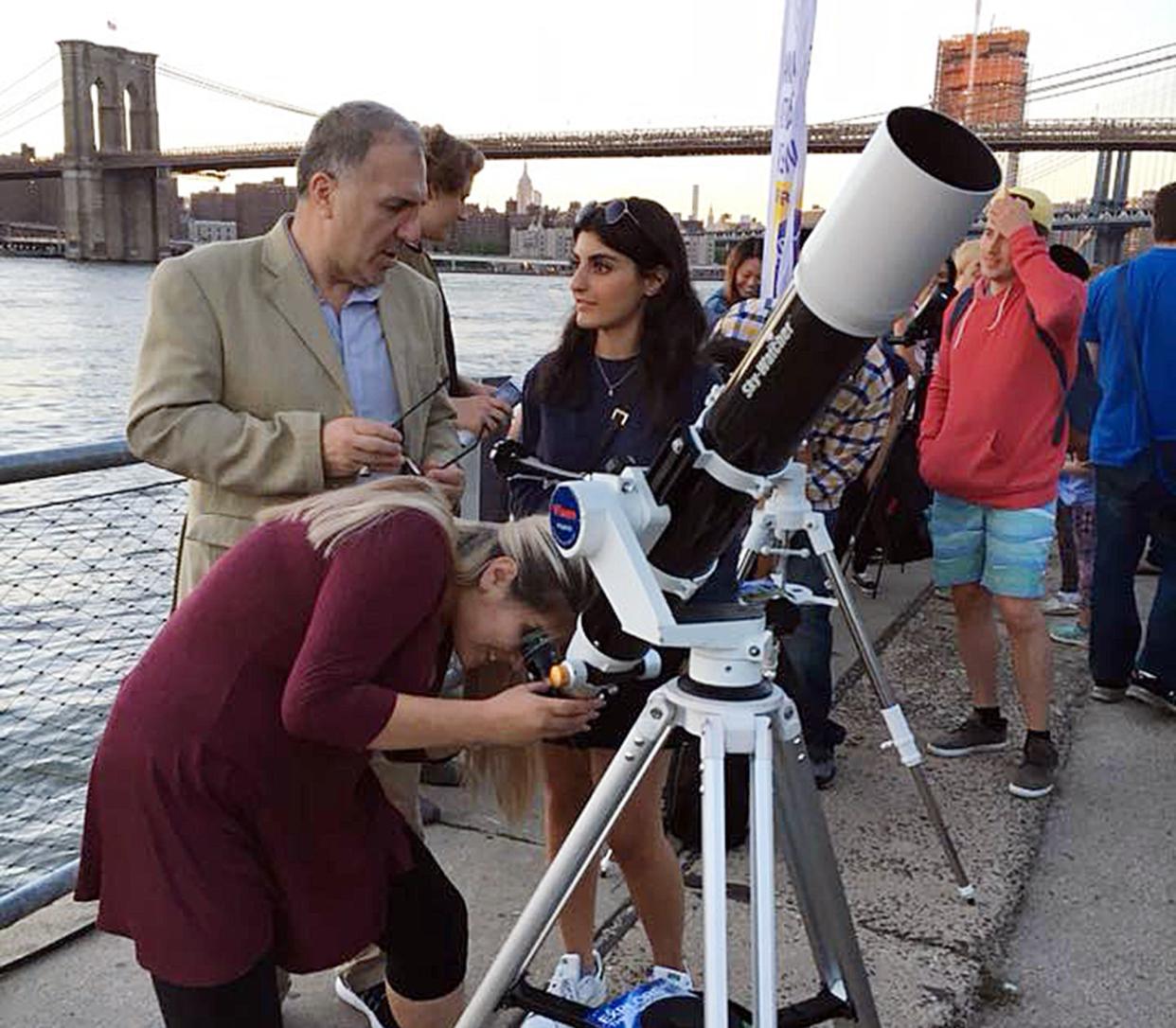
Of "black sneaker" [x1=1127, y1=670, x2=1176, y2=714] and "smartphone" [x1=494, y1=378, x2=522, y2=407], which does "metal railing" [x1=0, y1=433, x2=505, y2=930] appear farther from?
"black sneaker" [x1=1127, y1=670, x2=1176, y2=714]

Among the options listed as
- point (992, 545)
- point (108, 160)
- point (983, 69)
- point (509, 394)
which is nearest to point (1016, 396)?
point (992, 545)

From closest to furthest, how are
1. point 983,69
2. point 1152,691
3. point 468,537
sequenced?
point 468,537, point 1152,691, point 983,69

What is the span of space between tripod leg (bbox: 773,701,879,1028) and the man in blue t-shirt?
8.83 feet

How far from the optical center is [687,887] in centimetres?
267

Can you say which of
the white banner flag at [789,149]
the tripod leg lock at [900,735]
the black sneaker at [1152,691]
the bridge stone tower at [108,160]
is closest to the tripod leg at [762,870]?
the tripod leg lock at [900,735]

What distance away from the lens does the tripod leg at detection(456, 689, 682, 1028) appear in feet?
4.50

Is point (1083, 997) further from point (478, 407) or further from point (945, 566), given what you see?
point (478, 407)

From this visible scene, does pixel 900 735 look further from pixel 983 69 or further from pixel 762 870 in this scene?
pixel 983 69

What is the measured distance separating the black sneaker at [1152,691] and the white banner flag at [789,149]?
6.11 feet

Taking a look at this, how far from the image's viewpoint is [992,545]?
10.8 feet

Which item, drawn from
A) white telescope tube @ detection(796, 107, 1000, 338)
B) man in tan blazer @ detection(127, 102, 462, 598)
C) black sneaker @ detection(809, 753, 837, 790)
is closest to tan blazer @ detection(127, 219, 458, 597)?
man in tan blazer @ detection(127, 102, 462, 598)

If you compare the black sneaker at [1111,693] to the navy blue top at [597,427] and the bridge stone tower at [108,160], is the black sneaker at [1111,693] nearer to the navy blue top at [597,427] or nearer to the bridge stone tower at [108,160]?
the navy blue top at [597,427]

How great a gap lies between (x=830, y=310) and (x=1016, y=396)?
7.55ft

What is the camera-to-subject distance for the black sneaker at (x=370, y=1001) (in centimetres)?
210
